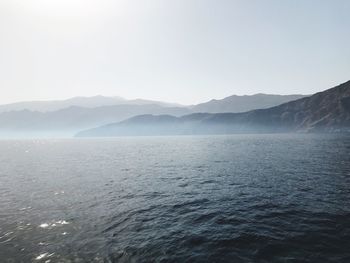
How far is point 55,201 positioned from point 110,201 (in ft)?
27.1

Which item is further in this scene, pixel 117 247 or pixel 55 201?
pixel 55 201

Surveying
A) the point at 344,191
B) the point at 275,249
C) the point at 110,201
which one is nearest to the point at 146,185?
the point at 110,201

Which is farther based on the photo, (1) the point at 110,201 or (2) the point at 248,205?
(1) the point at 110,201

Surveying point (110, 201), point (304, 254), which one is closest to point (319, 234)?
point (304, 254)

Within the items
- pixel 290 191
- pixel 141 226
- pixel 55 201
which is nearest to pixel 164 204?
pixel 141 226

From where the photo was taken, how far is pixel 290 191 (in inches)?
1352

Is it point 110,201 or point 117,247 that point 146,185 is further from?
point 117,247

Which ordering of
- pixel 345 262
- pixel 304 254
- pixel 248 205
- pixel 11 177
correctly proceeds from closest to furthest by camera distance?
pixel 345 262 < pixel 304 254 < pixel 248 205 < pixel 11 177

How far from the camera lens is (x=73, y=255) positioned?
18484 mm

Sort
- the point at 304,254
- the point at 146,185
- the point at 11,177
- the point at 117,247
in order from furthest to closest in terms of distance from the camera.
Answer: the point at 11,177 < the point at 146,185 < the point at 117,247 < the point at 304,254

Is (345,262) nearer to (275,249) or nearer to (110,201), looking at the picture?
(275,249)

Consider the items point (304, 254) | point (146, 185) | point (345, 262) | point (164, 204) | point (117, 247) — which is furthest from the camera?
point (146, 185)

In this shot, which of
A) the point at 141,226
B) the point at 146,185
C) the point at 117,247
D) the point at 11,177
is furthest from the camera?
the point at 11,177

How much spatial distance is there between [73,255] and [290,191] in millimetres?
29561
